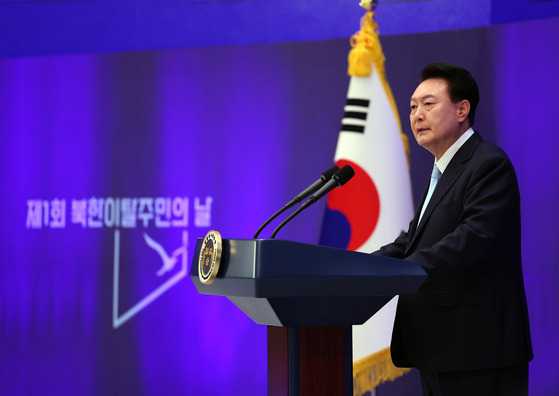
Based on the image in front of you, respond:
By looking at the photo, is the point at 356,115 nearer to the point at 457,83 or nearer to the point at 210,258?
the point at 457,83

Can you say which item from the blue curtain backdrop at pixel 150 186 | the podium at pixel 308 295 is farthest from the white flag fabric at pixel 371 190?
the podium at pixel 308 295

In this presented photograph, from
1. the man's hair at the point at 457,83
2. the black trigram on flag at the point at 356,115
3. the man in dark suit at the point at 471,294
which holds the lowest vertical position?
the man in dark suit at the point at 471,294

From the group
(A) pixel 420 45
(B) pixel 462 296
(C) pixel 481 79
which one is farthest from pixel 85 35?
(B) pixel 462 296

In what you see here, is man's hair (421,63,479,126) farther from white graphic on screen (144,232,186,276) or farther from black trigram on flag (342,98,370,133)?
white graphic on screen (144,232,186,276)

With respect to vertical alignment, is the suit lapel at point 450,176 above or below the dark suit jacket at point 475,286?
above

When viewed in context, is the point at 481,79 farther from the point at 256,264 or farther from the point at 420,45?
the point at 256,264

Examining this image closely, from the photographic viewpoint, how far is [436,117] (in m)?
1.79

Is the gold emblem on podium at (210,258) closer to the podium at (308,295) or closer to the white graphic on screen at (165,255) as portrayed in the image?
the podium at (308,295)

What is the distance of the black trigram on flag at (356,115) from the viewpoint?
3092mm

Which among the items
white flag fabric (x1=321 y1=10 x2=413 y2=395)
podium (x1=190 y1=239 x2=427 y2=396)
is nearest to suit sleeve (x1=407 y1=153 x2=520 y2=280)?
podium (x1=190 y1=239 x2=427 y2=396)

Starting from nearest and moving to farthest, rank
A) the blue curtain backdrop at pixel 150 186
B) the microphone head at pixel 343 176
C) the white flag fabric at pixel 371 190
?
the microphone head at pixel 343 176, the white flag fabric at pixel 371 190, the blue curtain backdrop at pixel 150 186

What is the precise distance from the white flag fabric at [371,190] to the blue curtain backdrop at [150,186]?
0.34 feet

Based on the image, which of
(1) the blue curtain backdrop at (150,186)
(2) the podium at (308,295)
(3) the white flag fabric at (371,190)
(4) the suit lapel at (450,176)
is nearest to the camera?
(2) the podium at (308,295)

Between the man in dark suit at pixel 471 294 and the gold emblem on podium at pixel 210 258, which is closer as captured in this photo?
the gold emblem on podium at pixel 210 258
